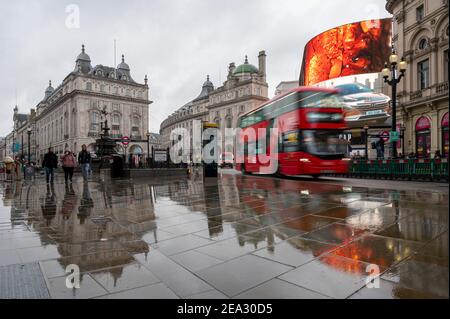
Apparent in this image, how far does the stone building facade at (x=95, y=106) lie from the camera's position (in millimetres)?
65438

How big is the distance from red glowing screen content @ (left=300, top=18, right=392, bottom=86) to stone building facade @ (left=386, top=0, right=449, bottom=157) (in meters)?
9.48

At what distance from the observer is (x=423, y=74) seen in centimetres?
2736

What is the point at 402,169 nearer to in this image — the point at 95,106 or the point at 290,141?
the point at 290,141

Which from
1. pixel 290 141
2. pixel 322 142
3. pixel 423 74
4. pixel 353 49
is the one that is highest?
pixel 353 49

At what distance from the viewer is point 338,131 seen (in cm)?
1363

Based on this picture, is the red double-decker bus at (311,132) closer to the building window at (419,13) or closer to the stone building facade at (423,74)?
the stone building facade at (423,74)

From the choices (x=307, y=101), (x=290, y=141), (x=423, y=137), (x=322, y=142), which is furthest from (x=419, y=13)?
(x=290, y=141)

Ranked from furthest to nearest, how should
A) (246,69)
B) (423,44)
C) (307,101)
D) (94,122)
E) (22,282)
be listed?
(246,69), (94,122), (423,44), (307,101), (22,282)

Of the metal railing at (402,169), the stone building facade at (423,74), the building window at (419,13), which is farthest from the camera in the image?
the building window at (419,13)

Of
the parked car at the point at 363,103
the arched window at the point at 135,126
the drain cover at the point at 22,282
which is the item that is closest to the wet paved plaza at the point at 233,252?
the drain cover at the point at 22,282

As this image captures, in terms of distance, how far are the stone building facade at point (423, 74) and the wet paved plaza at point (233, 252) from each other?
73.5 ft
